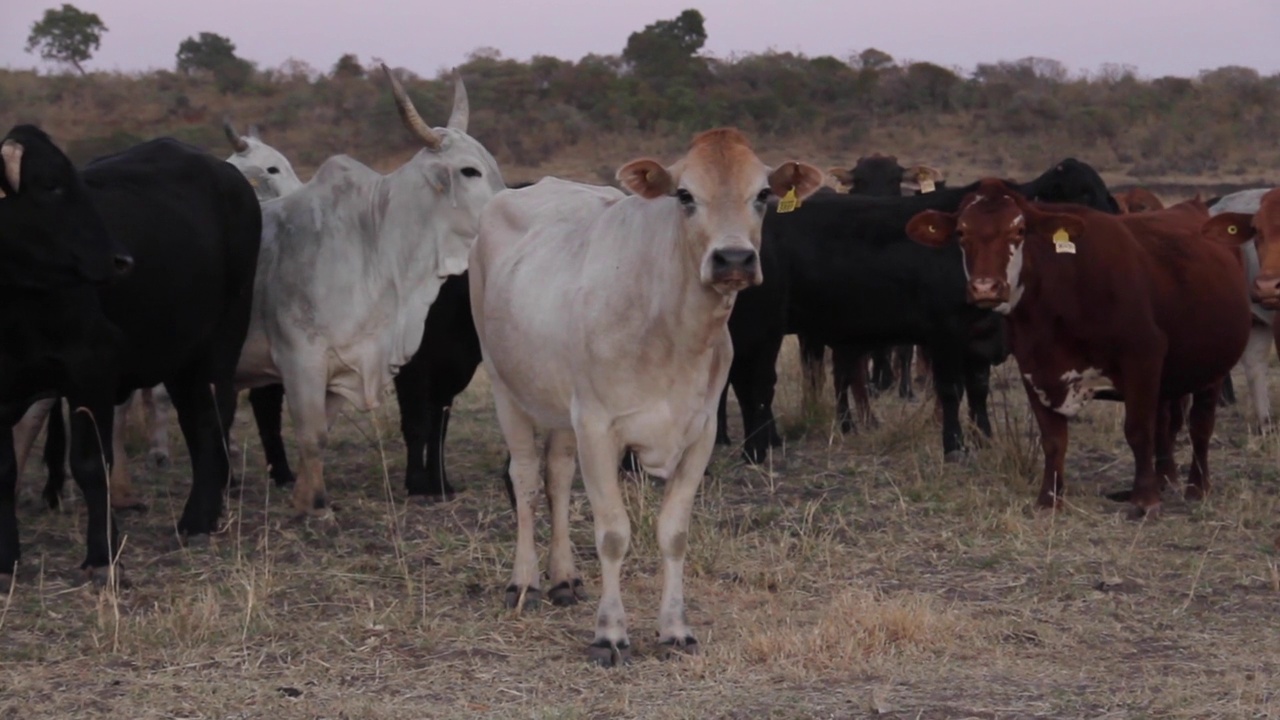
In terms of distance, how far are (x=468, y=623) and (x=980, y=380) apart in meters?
4.84

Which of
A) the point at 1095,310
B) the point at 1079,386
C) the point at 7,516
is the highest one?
the point at 1095,310

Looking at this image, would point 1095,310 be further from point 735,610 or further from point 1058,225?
point 735,610

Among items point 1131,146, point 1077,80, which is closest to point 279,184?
point 1131,146

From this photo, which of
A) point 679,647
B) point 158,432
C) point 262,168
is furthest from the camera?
point 262,168

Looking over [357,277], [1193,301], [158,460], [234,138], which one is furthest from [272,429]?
[1193,301]

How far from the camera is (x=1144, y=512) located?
308 inches

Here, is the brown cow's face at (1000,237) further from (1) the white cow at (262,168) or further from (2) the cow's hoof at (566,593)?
(1) the white cow at (262,168)

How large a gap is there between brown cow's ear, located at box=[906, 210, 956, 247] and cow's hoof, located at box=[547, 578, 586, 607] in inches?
110

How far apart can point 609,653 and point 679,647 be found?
24 centimetres

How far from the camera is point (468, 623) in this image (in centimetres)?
606

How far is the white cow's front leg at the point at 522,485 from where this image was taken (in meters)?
6.41

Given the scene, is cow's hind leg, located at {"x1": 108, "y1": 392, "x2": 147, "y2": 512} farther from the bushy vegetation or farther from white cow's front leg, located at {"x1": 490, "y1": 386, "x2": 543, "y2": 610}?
the bushy vegetation

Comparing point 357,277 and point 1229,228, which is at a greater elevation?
point 1229,228

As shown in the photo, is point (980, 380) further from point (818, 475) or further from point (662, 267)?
point (662, 267)
